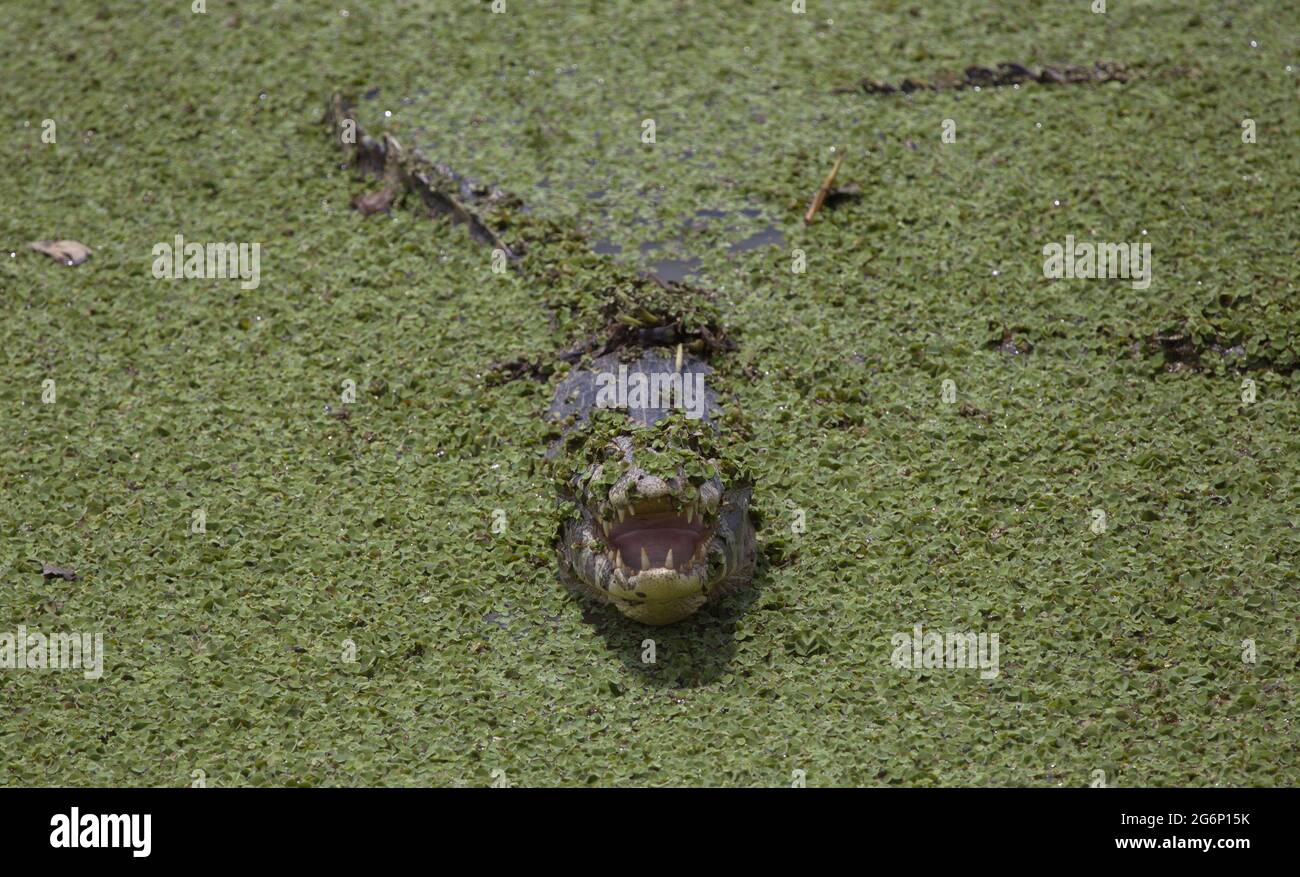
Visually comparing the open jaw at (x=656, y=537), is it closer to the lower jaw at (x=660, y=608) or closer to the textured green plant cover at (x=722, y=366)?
the lower jaw at (x=660, y=608)

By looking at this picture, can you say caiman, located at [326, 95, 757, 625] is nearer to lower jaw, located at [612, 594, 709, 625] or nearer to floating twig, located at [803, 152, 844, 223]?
lower jaw, located at [612, 594, 709, 625]

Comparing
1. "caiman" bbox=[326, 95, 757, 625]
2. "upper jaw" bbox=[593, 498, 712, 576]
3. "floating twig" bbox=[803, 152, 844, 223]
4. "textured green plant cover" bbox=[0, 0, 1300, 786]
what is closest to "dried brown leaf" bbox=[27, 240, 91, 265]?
"textured green plant cover" bbox=[0, 0, 1300, 786]

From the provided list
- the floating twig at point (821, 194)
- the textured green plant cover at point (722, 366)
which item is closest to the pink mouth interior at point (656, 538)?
the textured green plant cover at point (722, 366)

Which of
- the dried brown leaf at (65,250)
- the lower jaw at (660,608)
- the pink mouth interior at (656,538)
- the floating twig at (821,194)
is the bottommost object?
the lower jaw at (660,608)

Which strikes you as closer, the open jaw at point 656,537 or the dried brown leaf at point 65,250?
the open jaw at point 656,537

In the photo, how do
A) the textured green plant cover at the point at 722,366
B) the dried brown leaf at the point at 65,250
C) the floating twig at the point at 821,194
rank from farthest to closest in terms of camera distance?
the dried brown leaf at the point at 65,250 < the floating twig at the point at 821,194 < the textured green plant cover at the point at 722,366

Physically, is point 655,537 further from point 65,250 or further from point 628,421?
point 65,250

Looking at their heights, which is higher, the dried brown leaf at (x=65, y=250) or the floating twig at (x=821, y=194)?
the floating twig at (x=821, y=194)

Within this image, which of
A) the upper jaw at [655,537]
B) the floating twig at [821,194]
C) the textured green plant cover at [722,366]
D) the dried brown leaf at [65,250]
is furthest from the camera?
the dried brown leaf at [65,250]
